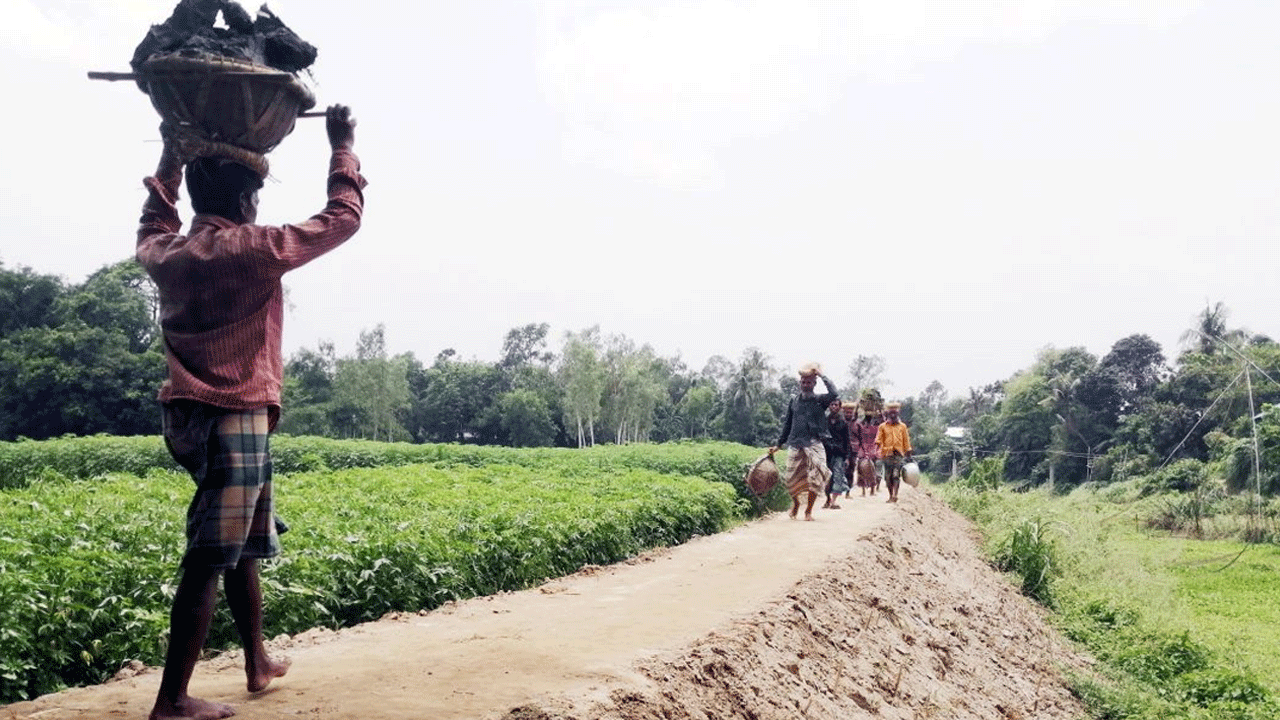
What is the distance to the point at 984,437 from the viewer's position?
64.9 meters

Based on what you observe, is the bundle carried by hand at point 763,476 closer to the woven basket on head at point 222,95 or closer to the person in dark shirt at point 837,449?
the person in dark shirt at point 837,449

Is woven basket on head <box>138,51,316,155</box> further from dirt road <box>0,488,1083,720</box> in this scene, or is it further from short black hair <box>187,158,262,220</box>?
dirt road <box>0,488,1083,720</box>

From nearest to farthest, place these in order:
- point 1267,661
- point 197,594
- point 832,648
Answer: point 197,594 < point 832,648 < point 1267,661

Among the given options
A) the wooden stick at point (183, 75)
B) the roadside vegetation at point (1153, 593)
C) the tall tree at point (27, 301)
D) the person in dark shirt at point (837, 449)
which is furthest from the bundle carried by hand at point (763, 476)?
the tall tree at point (27, 301)

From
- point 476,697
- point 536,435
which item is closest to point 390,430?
point 536,435

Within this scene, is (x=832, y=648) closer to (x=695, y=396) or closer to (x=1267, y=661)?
(x=1267, y=661)

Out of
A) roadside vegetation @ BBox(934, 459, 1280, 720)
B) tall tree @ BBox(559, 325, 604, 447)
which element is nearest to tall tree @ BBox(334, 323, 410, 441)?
tall tree @ BBox(559, 325, 604, 447)

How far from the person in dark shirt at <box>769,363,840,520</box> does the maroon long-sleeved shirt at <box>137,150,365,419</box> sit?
9.50m

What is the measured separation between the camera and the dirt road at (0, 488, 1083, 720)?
423cm

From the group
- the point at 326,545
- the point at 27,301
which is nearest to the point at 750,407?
the point at 27,301

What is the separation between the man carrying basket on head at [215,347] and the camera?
11.3 ft

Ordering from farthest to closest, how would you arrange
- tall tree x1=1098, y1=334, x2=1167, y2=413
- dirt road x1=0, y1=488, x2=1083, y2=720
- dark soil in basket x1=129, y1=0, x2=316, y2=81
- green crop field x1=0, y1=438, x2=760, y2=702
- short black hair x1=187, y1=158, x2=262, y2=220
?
1. tall tree x1=1098, y1=334, x2=1167, y2=413
2. green crop field x1=0, y1=438, x2=760, y2=702
3. dirt road x1=0, y1=488, x2=1083, y2=720
4. short black hair x1=187, y1=158, x2=262, y2=220
5. dark soil in basket x1=129, y1=0, x2=316, y2=81

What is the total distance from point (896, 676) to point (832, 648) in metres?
0.73

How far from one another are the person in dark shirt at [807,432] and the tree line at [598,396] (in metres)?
15.6
